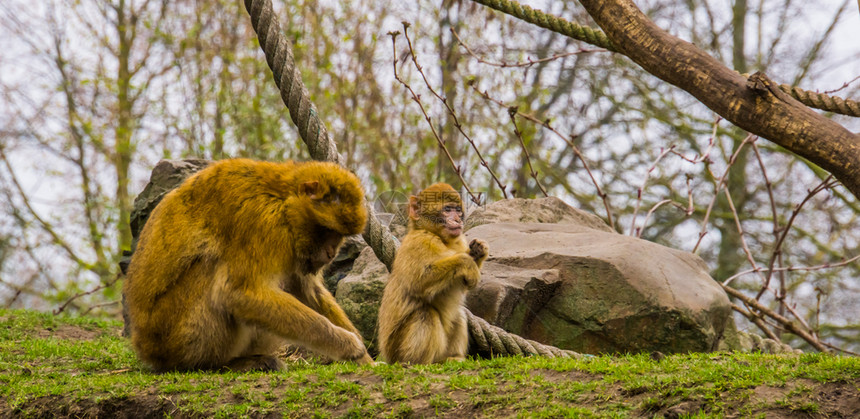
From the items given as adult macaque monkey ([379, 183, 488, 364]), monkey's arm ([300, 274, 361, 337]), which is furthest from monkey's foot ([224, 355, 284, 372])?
adult macaque monkey ([379, 183, 488, 364])

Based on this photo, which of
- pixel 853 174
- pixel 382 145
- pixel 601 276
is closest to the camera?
pixel 853 174

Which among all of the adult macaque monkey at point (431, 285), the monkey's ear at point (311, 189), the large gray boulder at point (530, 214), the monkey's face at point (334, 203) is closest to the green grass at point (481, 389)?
the adult macaque monkey at point (431, 285)

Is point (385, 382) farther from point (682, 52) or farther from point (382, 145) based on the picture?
point (382, 145)

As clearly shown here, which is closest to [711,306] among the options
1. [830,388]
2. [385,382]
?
[830,388]

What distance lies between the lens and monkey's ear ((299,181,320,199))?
5.81 m

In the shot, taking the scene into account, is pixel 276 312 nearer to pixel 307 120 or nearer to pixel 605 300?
pixel 307 120

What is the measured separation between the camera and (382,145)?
16141 millimetres

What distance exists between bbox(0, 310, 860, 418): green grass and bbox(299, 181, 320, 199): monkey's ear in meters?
1.29

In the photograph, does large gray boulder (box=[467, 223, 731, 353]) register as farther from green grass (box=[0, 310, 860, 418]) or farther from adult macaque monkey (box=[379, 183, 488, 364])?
adult macaque monkey (box=[379, 183, 488, 364])

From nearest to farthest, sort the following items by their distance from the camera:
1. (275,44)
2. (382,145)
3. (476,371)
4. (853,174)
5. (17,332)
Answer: (853,174)
(476,371)
(275,44)
(17,332)
(382,145)

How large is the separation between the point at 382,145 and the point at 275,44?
9.51 m

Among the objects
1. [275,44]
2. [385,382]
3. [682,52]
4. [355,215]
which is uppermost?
[275,44]

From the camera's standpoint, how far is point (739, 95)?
479 centimetres

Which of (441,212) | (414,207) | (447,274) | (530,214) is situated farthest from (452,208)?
(530,214)
